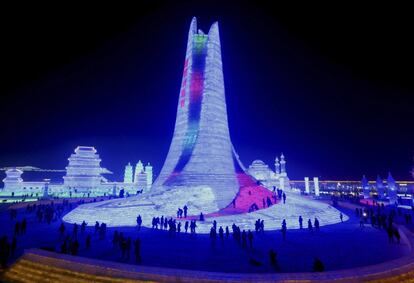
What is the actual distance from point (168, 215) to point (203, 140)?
9753 millimetres

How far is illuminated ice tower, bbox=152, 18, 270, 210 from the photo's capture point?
957 inches

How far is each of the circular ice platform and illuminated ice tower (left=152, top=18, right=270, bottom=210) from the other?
2676 mm

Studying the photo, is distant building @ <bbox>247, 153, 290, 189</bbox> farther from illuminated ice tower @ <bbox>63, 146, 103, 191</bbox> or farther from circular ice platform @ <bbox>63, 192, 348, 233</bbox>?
circular ice platform @ <bbox>63, 192, 348, 233</bbox>

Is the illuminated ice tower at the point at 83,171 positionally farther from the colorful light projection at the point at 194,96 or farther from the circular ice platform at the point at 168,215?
the circular ice platform at the point at 168,215

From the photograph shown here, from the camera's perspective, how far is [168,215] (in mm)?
19656

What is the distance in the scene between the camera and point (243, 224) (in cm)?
1733

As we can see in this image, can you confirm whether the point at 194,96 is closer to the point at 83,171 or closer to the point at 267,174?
the point at 83,171

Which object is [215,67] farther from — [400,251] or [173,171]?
[400,251]

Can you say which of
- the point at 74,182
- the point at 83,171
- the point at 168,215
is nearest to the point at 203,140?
the point at 168,215

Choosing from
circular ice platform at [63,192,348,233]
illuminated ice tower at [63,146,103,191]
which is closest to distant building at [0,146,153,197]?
illuminated ice tower at [63,146,103,191]

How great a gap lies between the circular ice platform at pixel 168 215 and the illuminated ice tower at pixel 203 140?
2676 mm

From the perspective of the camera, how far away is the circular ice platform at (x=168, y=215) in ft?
58.0

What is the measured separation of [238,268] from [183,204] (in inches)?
476

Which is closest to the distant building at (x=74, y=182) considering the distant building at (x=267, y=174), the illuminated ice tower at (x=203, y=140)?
the illuminated ice tower at (x=203, y=140)
